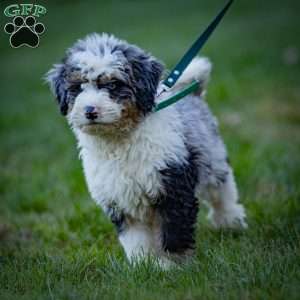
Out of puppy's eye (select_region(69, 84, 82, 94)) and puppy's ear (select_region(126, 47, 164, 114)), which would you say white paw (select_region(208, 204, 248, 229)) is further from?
puppy's eye (select_region(69, 84, 82, 94))

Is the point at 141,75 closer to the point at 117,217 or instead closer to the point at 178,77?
the point at 178,77

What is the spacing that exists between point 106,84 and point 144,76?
1.03 ft

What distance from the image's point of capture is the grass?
12.8ft

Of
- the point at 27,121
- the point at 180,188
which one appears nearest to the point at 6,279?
the point at 180,188

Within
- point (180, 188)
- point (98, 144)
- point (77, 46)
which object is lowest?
point (180, 188)

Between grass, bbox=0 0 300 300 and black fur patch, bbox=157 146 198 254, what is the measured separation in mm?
177

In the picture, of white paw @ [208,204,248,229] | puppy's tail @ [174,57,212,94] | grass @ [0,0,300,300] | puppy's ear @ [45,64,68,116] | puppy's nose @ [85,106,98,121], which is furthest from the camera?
white paw @ [208,204,248,229]

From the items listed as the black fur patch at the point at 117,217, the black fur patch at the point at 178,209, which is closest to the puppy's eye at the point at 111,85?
the black fur patch at the point at 178,209

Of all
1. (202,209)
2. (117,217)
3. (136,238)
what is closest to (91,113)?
(117,217)

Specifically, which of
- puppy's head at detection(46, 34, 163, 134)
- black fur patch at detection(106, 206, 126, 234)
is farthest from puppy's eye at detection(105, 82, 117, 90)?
black fur patch at detection(106, 206, 126, 234)

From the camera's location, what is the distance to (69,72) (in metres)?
4.54

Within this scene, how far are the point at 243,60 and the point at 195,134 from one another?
853cm

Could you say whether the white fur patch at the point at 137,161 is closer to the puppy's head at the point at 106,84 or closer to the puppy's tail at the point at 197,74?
the puppy's head at the point at 106,84

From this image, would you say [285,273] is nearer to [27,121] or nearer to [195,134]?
[195,134]
